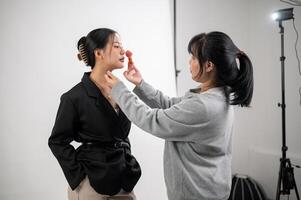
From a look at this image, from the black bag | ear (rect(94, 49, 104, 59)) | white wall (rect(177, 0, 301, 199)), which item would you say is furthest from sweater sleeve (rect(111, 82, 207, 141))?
the black bag

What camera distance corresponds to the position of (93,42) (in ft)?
3.82

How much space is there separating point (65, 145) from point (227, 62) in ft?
2.37

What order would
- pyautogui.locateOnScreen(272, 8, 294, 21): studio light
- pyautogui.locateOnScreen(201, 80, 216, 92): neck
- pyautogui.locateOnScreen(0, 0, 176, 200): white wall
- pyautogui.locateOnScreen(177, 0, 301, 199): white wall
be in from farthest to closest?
pyautogui.locateOnScreen(177, 0, 301, 199): white wall
pyautogui.locateOnScreen(272, 8, 294, 21): studio light
pyautogui.locateOnScreen(0, 0, 176, 200): white wall
pyautogui.locateOnScreen(201, 80, 216, 92): neck

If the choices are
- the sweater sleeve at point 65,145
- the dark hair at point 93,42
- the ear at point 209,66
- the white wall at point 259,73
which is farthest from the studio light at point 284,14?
the sweater sleeve at point 65,145

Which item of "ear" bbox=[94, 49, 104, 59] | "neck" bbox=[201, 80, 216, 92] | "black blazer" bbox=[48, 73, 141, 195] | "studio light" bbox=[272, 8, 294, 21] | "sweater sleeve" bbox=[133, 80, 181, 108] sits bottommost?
"black blazer" bbox=[48, 73, 141, 195]

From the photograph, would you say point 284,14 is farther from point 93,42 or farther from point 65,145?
point 65,145

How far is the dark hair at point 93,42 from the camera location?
1165mm

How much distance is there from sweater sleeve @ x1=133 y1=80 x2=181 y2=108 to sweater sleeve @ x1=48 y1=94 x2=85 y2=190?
0.32m

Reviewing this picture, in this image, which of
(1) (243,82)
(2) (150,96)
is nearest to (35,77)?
(2) (150,96)

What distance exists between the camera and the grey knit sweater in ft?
3.24

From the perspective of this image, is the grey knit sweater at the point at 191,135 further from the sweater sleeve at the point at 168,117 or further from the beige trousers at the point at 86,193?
the beige trousers at the point at 86,193

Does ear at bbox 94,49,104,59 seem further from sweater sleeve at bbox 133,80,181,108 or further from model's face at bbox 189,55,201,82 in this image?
model's face at bbox 189,55,201,82

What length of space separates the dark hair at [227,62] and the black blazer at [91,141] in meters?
0.46

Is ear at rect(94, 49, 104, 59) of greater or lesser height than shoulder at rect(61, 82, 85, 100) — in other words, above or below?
above
